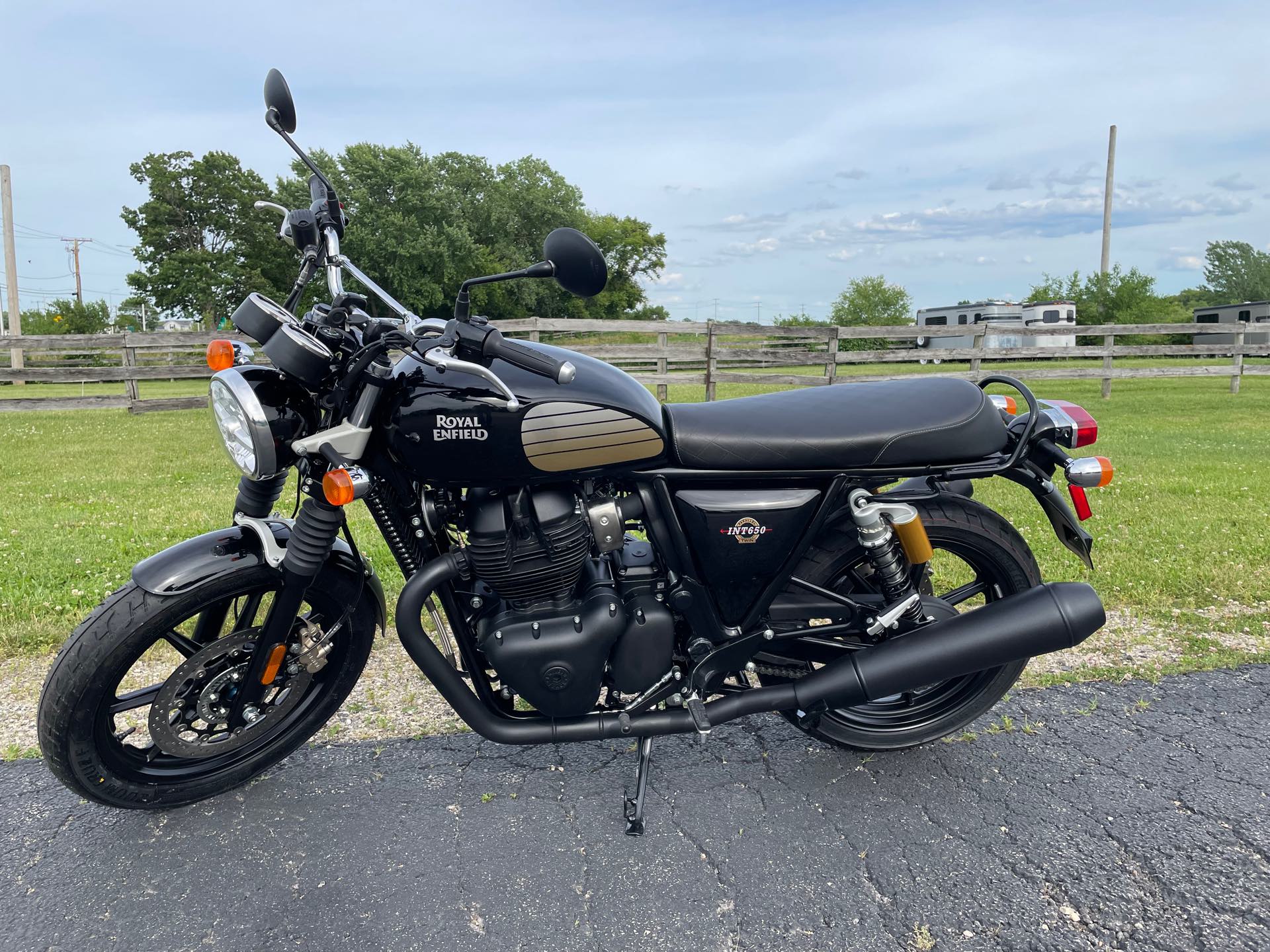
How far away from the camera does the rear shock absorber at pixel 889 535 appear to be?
7.83 ft

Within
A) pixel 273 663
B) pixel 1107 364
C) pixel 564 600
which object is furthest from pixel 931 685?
pixel 1107 364

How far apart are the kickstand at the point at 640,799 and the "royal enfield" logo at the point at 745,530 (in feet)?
2.25

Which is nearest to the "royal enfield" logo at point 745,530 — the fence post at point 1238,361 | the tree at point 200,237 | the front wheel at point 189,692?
the front wheel at point 189,692

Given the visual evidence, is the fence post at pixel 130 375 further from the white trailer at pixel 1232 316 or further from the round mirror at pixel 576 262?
the white trailer at pixel 1232 316

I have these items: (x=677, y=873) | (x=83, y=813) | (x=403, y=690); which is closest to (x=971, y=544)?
(x=677, y=873)

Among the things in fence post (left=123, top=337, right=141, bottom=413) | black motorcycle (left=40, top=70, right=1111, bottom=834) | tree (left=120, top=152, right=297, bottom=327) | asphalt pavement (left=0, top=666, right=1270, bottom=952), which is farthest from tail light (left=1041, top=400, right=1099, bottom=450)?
tree (left=120, top=152, right=297, bottom=327)

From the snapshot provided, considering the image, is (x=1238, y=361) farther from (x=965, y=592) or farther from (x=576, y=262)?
(x=576, y=262)

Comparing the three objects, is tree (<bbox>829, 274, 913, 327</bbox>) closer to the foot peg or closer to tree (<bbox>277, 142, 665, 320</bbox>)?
tree (<bbox>277, 142, 665, 320</bbox>)

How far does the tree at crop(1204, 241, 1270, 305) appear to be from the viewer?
55.9 meters

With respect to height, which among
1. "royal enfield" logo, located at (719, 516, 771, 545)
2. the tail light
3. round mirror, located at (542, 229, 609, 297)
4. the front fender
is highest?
round mirror, located at (542, 229, 609, 297)

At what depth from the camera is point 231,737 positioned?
253 cm

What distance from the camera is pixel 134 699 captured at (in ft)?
8.09

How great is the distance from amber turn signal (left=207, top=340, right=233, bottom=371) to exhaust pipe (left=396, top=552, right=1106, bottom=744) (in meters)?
0.91

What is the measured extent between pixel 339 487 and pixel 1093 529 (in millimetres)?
5087
